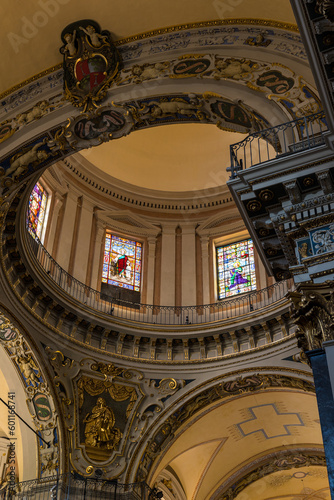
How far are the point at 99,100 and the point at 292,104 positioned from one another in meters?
3.99

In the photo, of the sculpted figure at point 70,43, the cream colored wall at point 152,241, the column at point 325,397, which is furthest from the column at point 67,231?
the column at point 325,397

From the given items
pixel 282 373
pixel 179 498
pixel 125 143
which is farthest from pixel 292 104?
pixel 179 498

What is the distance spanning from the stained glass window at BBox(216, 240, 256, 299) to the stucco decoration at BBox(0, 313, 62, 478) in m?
6.00

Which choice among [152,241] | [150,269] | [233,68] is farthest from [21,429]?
[233,68]

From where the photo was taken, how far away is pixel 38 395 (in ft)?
49.6

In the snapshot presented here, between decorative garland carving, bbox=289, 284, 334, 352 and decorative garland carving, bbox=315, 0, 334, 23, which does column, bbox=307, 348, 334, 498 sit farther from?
decorative garland carving, bbox=315, 0, 334, 23

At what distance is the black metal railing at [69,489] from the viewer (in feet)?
46.8

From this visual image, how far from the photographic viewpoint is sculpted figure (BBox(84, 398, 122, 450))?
15.3m

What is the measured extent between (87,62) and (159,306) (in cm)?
807

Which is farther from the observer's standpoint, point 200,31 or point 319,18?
point 200,31

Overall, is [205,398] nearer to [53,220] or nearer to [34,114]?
[53,220]

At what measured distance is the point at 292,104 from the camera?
10.7 m

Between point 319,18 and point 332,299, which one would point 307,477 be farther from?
point 319,18

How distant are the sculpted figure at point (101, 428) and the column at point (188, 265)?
4.22 m
